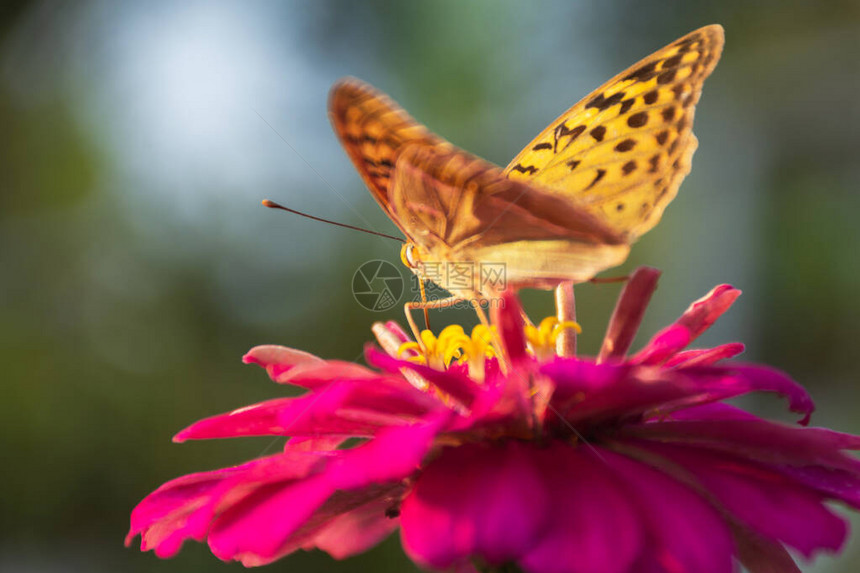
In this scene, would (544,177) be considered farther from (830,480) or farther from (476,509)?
(476,509)

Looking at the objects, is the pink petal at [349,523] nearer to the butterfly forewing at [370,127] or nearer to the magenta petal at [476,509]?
the magenta petal at [476,509]

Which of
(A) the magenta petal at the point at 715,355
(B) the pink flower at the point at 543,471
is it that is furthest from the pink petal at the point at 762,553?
(A) the magenta petal at the point at 715,355

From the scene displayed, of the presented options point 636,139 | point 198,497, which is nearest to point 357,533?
point 198,497

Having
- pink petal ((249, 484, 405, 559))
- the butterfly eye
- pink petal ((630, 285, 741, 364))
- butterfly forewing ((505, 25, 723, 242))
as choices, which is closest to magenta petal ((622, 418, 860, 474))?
pink petal ((630, 285, 741, 364))

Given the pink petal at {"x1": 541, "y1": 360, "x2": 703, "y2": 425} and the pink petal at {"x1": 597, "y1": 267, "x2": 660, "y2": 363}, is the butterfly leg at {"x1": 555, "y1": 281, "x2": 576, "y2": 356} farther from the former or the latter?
the pink petal at {"x1": 541, "y1": 360, "x2": 703, "y2": 425}

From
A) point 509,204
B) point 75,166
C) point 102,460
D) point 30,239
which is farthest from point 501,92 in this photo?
point 509,204

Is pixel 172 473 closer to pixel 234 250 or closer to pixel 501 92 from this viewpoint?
pixel 234 250
